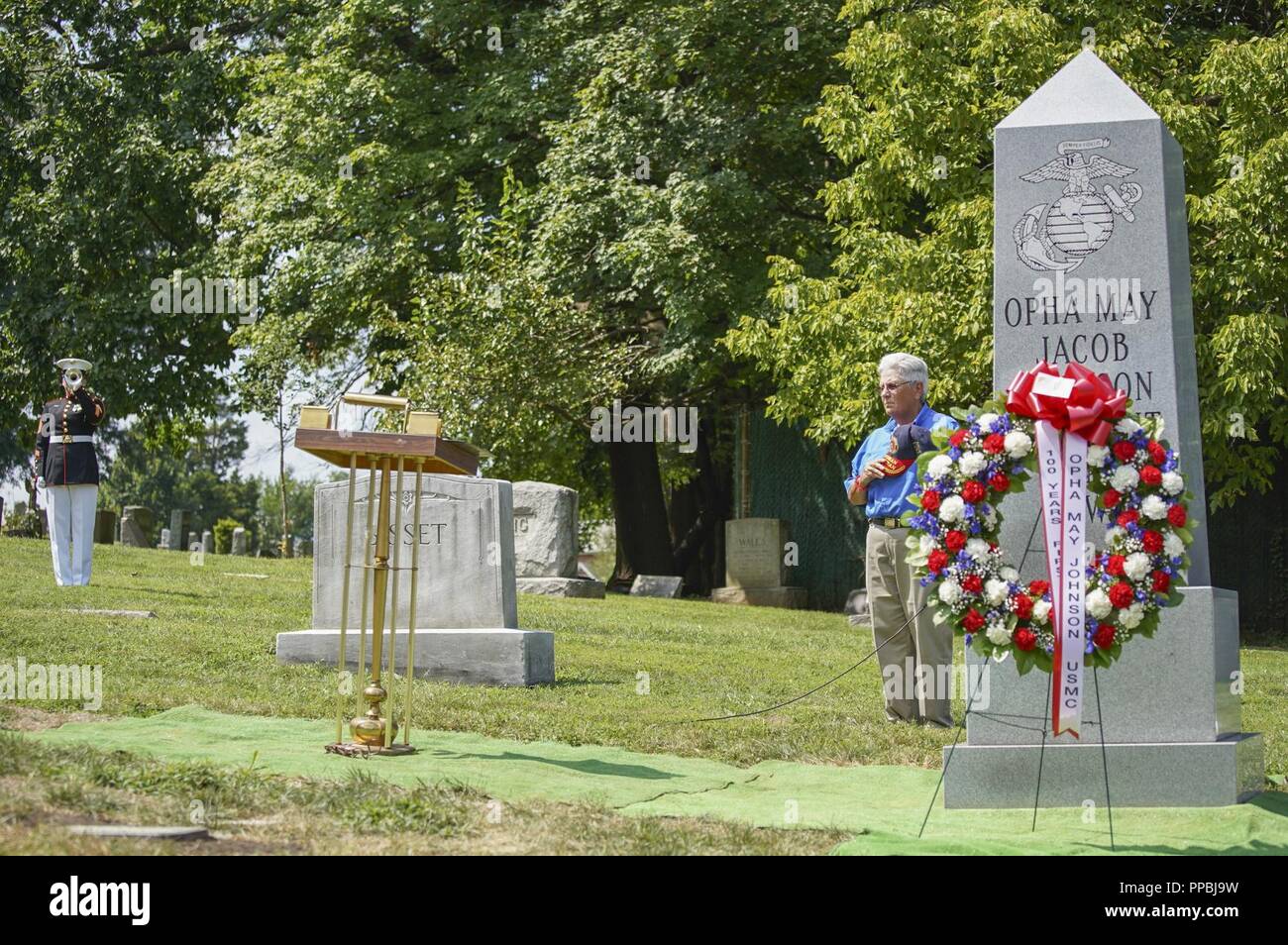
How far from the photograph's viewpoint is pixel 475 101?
24.3 m

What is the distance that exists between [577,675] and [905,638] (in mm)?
3098

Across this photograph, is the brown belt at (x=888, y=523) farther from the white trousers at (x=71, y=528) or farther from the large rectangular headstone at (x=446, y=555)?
the white trousers at (x=71, y=528)

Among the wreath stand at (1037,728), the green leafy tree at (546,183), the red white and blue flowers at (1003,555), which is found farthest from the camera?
the green leafy tree at (546,183)

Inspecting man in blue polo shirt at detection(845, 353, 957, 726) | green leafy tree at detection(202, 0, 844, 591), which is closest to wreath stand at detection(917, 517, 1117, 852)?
man in blue polo shirt at detection(845, 353, 957, 726)

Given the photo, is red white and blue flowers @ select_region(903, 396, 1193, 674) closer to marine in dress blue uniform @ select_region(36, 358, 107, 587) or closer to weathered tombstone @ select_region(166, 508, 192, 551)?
marine in dress blue uniform @ select_region(36, 358, 107, 587)

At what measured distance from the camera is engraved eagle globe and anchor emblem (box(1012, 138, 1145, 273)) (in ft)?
23.9

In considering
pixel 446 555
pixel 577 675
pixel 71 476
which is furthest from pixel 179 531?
pixel 577 675

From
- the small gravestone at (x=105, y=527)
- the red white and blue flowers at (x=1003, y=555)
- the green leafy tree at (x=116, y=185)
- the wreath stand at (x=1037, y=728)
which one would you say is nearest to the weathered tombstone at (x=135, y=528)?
the small gravestone at (x=105, y=527)

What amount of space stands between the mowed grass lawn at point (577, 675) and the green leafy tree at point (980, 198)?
128 inches

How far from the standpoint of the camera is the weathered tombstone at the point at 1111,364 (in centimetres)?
687

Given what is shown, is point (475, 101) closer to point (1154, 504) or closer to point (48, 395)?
point (48, 395)

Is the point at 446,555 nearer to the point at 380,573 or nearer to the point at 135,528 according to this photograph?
the point at 380,573
